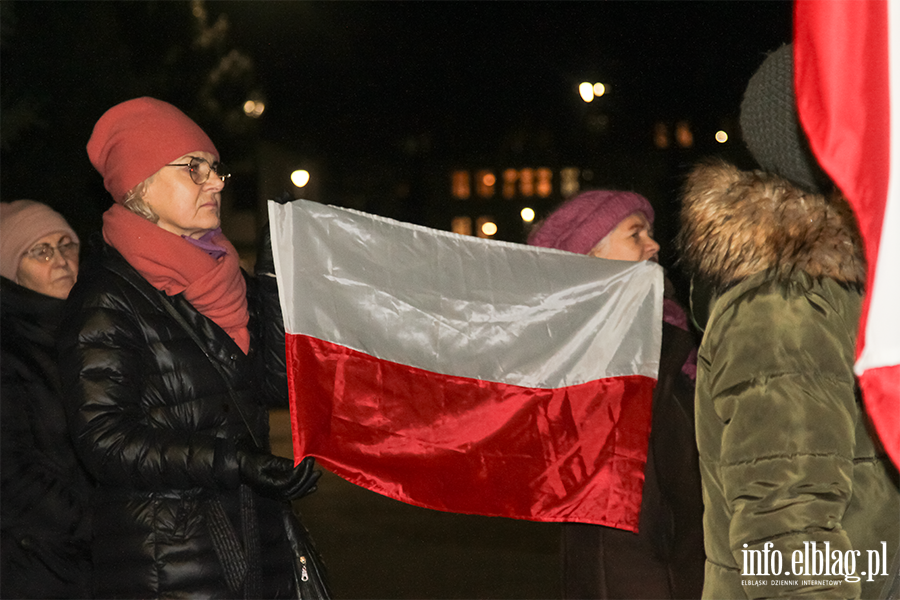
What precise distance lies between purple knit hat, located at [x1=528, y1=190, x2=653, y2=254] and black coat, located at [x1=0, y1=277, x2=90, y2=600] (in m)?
2.11

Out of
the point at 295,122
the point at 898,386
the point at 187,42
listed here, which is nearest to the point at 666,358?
the point at 898,386

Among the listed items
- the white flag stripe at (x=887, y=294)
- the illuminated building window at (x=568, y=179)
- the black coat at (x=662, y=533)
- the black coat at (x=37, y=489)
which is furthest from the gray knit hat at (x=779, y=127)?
the illuminated building window at (x=568, y=179)

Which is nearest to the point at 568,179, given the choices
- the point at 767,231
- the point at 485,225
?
the point at 485,225

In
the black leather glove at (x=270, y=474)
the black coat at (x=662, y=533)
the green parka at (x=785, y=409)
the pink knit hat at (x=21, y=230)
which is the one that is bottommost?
the black coat at (x=662, y=533)

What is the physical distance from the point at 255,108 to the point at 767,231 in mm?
42691

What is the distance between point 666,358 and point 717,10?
637 inches

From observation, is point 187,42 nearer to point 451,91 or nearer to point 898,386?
point 898,386

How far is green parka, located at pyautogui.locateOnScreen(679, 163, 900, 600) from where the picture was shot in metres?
2.00

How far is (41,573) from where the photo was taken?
12.2 ft

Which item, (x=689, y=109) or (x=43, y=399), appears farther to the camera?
(x=689, y=109)

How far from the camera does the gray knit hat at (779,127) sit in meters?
2.27

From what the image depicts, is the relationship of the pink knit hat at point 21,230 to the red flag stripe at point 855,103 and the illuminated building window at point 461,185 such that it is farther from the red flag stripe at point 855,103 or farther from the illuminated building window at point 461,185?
the illuminated building window at point 461,185

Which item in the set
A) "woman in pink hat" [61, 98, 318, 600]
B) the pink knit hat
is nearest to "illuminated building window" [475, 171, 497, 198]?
the pink knit hat

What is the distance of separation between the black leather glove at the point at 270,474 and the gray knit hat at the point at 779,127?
159 cm
